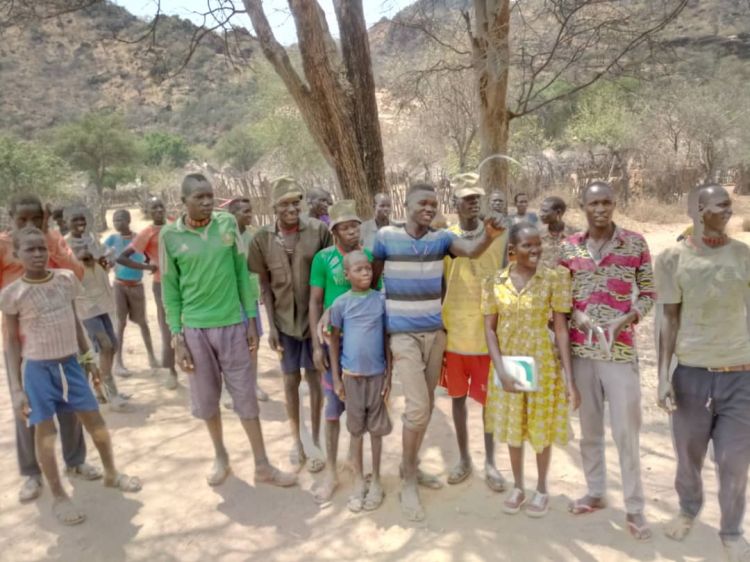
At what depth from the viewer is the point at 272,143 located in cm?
2698

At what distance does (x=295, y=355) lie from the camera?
368 centimetres

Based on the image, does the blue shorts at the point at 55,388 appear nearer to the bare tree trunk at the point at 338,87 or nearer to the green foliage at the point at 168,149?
the bare tree trunk at the point at 338,87

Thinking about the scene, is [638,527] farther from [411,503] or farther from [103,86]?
[103,86]

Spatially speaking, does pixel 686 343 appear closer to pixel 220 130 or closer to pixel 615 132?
pixel 615 132

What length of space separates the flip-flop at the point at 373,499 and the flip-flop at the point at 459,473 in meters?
0.44

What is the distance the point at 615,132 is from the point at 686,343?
2289cm

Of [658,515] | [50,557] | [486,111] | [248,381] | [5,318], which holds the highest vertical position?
[486,111]

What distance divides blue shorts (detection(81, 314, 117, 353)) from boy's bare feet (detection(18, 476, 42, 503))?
1441 millimetres

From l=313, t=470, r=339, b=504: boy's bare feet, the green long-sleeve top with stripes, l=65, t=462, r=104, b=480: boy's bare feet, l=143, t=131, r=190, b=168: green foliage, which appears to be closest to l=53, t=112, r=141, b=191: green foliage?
l=143, t=131, r=190, b=168: green foliage

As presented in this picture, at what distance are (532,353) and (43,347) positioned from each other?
2.65 metres

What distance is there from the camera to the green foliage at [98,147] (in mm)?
30562

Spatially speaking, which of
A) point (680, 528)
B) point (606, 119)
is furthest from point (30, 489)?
point (606, 119)

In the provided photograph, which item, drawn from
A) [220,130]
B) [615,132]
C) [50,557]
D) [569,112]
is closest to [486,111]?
[50,557]

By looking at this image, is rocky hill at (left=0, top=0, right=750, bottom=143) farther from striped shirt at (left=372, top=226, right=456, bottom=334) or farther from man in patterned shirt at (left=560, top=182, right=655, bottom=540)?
man in patterned shirt at (left=560, top=182, right=655, bottom=540)
